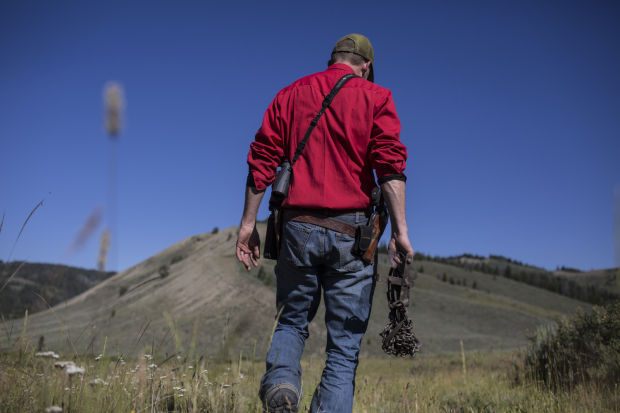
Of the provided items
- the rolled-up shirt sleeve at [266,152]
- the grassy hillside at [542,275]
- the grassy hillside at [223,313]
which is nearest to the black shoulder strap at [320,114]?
the rolled-up shirt sleeve at [266,152]

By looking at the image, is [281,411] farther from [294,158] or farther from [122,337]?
[122,337]

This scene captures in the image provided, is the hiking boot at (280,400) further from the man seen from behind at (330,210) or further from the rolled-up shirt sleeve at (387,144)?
the rolled-up shirt sleeve at (387,144)

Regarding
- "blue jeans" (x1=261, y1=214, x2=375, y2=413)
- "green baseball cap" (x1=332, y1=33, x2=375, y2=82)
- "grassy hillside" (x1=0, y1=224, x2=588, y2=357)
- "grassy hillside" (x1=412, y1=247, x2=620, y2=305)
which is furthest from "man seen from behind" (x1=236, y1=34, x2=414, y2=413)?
"grassy hillside" (x1=0, y1=224, x2=588, y2=357)

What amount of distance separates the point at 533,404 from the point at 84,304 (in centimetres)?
2246

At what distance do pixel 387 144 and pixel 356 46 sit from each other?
799 mm

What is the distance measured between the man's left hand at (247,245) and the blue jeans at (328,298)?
0.30m

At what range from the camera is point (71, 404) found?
6.51 feet

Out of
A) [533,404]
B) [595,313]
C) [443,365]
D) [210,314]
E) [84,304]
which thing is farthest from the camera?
[84,304]

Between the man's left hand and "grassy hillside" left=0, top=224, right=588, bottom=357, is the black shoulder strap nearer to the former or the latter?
the man's left hand

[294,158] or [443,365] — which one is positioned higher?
[294,158]

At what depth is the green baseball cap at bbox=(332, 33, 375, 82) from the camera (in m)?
2.98

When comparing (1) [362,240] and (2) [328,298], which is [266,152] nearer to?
(1) [362,240]

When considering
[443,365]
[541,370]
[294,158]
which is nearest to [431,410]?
[294,158]

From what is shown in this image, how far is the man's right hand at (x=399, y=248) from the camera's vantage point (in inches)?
104
